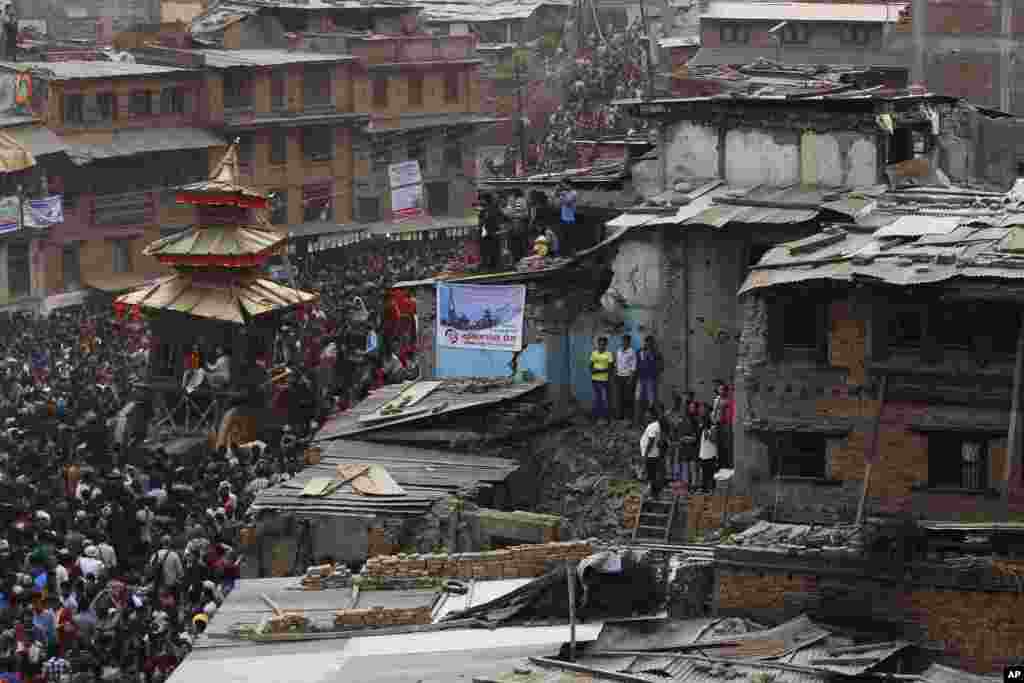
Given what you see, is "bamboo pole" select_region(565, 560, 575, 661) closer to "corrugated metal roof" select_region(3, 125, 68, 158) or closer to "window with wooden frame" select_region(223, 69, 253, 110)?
"corrugated metal roof" select_region(3, 125, 68, 158)

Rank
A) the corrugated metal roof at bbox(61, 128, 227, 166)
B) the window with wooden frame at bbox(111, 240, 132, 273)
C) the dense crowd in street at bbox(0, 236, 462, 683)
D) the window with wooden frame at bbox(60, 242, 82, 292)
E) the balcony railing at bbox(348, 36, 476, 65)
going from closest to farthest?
the dense crowd in street at bbox(0, 236, 462, 683)
the corrugated metal roof at bbox(61, 128, 227, 166)
the window with wooden frame at bbox(60, 242, 82, 292)
the window with wooden frame at bbox(111, 240, 132, 273)
the balcony railing at bbox(348, 36, 476, 65)

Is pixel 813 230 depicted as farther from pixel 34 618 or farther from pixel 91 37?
pixel 91 37

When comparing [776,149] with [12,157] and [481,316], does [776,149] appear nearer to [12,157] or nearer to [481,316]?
[481,316]

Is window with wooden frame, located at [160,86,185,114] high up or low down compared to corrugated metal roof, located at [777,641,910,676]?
up

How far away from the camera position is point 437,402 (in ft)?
107

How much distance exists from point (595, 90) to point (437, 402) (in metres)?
37.4

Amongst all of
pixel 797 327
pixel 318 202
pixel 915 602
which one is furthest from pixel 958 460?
pixel 318 202

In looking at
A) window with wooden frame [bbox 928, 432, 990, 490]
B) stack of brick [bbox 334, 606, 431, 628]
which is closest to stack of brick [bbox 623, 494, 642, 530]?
window with wooden frame [bbox 928, 432, 990, 490]

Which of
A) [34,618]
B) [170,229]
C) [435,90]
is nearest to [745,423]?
[34,618]

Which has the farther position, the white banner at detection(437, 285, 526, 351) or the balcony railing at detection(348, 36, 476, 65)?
the balcony railing at detection(348, 36, 476, 65)

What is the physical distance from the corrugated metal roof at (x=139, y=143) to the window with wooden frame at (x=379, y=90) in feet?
22.3

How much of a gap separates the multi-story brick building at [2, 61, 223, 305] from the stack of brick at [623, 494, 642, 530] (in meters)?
29.3

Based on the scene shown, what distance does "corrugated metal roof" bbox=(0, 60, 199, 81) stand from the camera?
56.7 meters

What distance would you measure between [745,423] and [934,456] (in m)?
2.56
